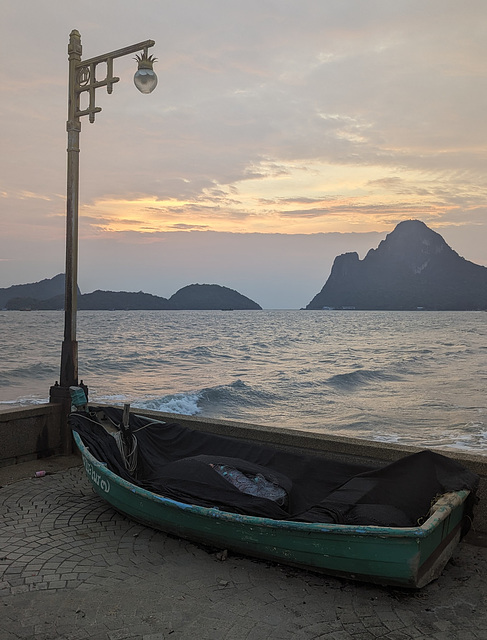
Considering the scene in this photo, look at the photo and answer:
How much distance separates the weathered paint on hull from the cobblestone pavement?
17 cm

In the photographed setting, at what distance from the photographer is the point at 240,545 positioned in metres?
5.33

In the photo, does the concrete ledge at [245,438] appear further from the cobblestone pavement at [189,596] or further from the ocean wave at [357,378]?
the ocean wave at [357,378]

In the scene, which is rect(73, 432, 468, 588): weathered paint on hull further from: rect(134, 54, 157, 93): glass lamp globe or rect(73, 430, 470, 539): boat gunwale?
rect(134, 54, 157, 93): glass lamp globe

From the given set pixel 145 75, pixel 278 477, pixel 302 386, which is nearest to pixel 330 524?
pixel 278 477

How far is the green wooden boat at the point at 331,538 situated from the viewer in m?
4.52

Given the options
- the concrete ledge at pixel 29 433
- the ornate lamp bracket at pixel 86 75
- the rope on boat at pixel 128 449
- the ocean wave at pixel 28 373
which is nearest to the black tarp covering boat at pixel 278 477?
the rope on boat at pixel 128 449

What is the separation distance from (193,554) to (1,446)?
414cm

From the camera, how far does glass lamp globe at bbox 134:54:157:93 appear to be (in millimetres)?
8047

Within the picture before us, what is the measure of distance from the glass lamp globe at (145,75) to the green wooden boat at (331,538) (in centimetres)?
560

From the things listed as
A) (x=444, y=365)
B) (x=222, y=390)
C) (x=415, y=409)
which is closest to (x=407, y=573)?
(x=415, y=409)

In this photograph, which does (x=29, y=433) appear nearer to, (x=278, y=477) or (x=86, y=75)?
(x=278, y=477)

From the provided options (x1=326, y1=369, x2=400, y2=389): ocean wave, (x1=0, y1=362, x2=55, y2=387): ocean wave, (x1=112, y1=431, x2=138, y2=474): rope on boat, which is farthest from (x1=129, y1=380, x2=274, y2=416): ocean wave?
(x1=112, y1=431, x2=138, y2=474): rope on boat

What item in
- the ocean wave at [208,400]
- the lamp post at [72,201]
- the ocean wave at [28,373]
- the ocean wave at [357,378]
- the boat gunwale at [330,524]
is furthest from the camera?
the ocean wave at [28,373]

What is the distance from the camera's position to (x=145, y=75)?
804cm
